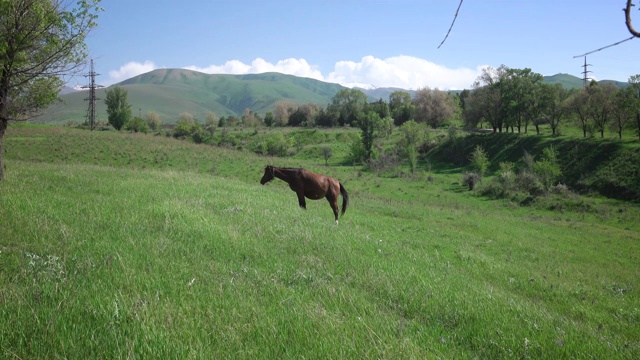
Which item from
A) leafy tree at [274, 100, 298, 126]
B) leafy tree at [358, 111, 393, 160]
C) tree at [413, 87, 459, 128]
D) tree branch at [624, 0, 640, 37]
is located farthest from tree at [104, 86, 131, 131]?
tree branch at [624, 0, 640, 37]

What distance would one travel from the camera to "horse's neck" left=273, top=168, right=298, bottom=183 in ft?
46.9

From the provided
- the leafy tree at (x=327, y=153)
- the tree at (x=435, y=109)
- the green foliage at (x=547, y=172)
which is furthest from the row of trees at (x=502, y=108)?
the green foliage at (x=547, y=172)

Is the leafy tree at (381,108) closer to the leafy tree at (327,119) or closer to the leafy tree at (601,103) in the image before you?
the leafy tree at (327,119)

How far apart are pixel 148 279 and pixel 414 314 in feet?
13.8

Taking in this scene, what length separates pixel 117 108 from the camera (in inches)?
4614

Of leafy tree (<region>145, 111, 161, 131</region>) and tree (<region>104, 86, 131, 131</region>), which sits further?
leafy tree (<region>145, 111, 161, 131</region>)

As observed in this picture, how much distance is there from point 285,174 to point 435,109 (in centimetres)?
13191

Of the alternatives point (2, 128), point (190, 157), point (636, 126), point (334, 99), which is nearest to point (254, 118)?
point (334, 99)

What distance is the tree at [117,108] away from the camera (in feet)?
370

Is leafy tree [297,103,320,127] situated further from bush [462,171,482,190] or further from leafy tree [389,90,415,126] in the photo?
bush [462,171,482,190]

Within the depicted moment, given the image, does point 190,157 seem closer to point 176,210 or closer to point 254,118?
point 176,210

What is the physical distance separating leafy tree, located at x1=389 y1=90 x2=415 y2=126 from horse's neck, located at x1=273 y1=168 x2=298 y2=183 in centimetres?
Answer: 13156

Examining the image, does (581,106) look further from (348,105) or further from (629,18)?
(348,105)

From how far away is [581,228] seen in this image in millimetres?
38906
